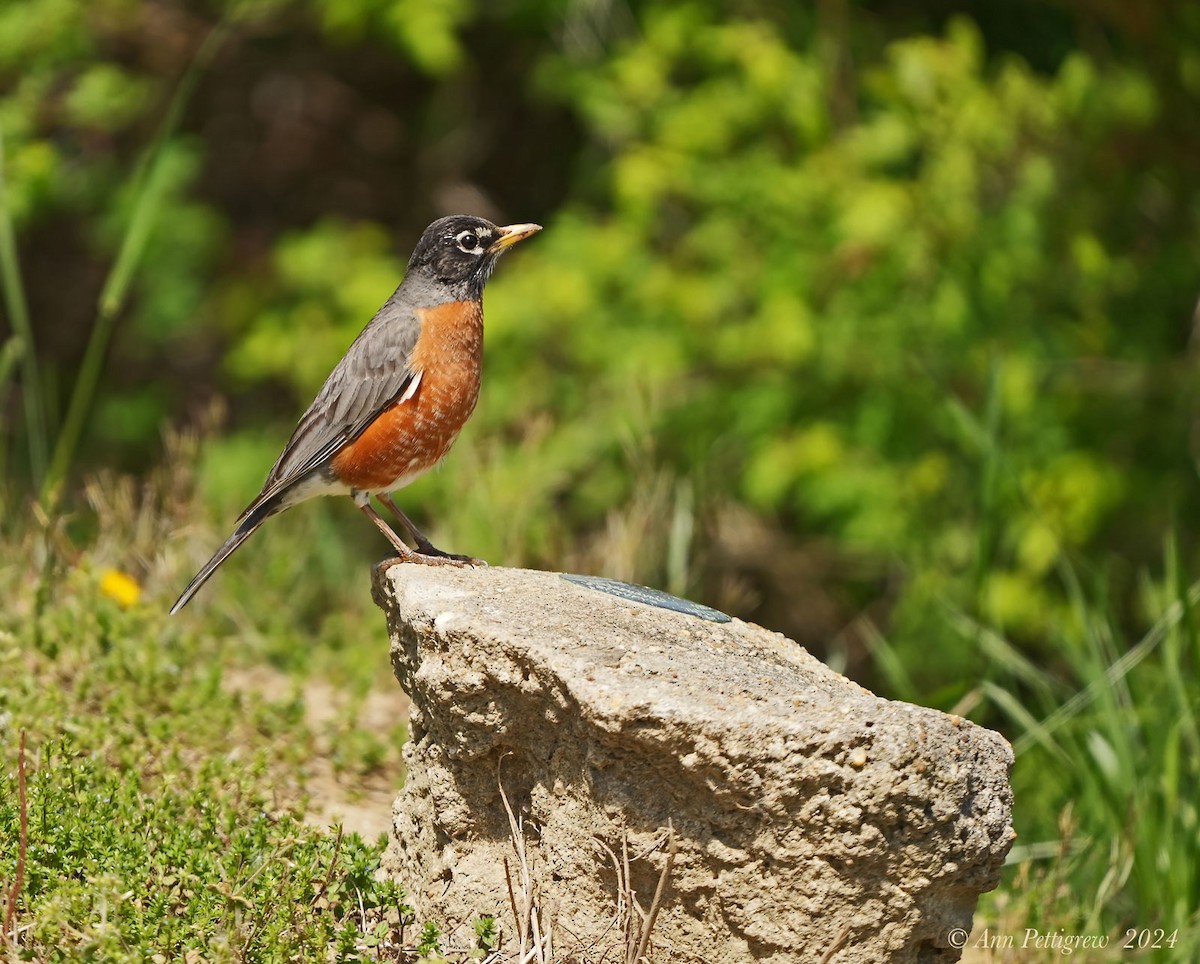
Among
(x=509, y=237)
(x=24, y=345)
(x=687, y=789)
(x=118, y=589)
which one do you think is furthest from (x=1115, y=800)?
(x=24, y=345)

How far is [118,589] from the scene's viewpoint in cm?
548

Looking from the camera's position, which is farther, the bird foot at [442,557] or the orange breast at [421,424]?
the orange breast at [421,424]

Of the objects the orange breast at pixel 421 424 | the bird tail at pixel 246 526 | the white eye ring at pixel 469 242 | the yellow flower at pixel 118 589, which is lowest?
the yellow flower at pixel 118 589

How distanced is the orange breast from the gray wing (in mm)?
39

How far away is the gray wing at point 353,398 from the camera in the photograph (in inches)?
197

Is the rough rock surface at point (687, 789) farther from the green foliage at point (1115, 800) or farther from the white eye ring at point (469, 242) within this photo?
the white eye ring at point (469, 242)

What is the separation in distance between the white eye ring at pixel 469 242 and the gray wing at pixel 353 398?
33 cm

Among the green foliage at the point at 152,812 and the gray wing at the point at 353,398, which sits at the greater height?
the gray wing at the point at 353,398

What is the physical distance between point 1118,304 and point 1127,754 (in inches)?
165

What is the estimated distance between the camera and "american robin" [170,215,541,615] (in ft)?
16.3

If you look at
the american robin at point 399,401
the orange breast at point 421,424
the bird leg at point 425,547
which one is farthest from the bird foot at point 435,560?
the orange breast at point 421,424

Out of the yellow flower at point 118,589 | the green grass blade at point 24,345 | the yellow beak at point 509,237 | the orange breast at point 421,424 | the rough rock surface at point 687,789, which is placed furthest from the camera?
the green grass blade at point 24,345

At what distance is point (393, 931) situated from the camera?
3723 millimetres

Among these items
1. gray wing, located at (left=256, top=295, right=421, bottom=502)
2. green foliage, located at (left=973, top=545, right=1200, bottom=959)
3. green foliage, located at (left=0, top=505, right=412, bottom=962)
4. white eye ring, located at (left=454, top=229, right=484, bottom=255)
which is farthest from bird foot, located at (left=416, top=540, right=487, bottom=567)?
green foliage, located at (left=973, top=545, right=1200, bottom=959)
